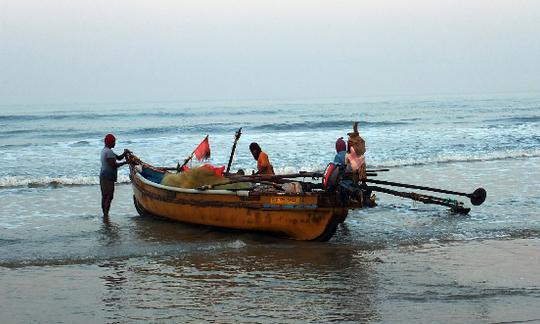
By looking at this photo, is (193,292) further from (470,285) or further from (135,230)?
(135,230)

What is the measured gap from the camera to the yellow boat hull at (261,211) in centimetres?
968

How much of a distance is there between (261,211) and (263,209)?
0.17 feet

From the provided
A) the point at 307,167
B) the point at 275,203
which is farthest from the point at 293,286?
the point at 307,167

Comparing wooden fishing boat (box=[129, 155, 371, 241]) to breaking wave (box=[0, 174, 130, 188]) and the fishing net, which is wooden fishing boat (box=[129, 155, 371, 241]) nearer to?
the fishing net

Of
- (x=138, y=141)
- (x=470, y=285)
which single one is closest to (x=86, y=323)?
(x=470, y=285)

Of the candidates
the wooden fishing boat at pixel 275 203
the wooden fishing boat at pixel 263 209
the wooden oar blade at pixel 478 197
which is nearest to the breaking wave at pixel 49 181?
the wooden fishing boat at pixel 275 203

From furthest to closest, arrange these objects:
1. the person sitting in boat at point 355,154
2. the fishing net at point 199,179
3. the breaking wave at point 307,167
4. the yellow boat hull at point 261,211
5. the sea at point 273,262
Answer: the breaking wave at point 307,167 < the person sitting in boat at point 355,154 < the fishing net at point 199,179 < the yellow boat hull at point 261,211 < the sea at point 273,262

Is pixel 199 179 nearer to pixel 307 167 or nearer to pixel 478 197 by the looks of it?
pixel 478 197

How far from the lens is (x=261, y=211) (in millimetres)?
10070

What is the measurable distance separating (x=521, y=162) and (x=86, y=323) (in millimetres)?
17544

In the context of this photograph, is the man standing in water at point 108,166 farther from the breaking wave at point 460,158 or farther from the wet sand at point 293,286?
the breaking wave at point 460,158

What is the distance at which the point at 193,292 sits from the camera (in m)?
7.39

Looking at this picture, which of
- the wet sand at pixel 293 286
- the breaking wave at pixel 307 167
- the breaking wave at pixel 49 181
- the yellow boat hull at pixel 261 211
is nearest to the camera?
the wet sand at pixel 293 286

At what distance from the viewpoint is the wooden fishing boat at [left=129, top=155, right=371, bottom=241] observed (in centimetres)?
963
